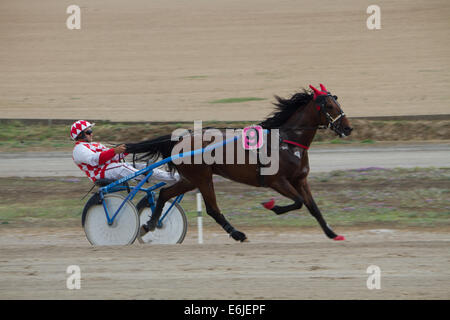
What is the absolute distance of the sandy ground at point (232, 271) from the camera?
536 cm

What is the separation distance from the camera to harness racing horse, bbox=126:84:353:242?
7.23 meters

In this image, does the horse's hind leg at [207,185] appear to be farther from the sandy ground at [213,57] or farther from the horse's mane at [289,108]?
the sandy ground at [213,57]

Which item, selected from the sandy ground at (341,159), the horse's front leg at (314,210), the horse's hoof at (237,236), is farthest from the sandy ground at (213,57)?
the horse's hoof at (237,236)

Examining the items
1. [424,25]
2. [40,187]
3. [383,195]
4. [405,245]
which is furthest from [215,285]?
[424,25]

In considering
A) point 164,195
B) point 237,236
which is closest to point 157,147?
point 164,195

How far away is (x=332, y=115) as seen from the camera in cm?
736

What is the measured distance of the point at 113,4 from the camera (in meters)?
36.3

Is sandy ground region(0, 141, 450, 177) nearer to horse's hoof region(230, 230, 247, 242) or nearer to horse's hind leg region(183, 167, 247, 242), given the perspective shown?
horse's hind leg region(183, 167, 247, 242)

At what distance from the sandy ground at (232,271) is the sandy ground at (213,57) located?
12023 mm

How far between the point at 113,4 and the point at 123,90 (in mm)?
13984

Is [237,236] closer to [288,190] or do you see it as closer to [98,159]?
[288,190]

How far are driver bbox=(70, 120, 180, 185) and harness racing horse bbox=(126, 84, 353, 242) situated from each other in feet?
0.66

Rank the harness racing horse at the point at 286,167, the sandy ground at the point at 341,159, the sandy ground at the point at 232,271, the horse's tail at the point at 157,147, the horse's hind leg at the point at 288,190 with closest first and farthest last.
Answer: the sandy ground at the point at 232,271 → the horse's hind leg at the point at 288,190 → the harness racing horse at the point at 286,167 → the horse's tail at the point at 157,147 → the sandy ground at the point at 341,159

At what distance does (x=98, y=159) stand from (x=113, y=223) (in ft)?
2.38
